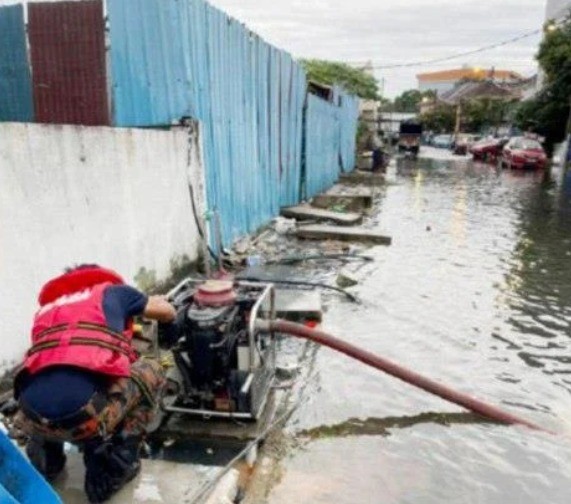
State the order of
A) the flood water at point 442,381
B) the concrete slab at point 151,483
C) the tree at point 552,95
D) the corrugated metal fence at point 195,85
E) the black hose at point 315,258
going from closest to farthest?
the concrete slab at point 151,483
the flood water at point 442,381
the corrugated metal fence at point 195,85
the black hose at point 315,258
the tree at point 552,95

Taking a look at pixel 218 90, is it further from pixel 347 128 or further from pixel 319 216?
pixel 347 128

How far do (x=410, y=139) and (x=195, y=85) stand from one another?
34.5 meters

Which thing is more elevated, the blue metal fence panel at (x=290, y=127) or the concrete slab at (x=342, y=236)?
the blue metal fence panel at (x=290, y=127)

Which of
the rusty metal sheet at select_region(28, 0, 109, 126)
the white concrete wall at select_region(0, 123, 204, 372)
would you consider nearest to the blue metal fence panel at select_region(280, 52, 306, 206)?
the white concrete wall at select_region(0, 123, 204, 372)

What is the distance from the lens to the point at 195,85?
7.63m

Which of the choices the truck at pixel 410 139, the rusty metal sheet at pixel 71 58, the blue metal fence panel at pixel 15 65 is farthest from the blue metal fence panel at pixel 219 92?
the truck at pixel 410 139

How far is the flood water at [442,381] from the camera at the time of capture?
3719 millimetres

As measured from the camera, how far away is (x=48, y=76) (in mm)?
6203

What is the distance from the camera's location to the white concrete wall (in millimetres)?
4324

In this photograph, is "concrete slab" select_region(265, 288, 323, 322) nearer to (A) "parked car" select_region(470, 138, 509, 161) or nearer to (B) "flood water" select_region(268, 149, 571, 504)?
(B) "flood water" select_region(268, 149, 571, 504)

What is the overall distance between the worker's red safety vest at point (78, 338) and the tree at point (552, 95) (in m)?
30.4

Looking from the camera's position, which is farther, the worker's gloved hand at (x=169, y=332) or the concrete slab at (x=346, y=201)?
the concrete slab at (x=346, y=201)

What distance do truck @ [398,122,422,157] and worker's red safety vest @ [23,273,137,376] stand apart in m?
38.1

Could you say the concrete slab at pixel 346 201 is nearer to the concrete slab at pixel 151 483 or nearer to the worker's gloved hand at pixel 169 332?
the worker's gloved hand at pixel 169 332
